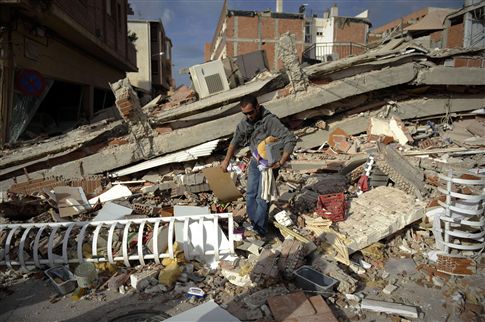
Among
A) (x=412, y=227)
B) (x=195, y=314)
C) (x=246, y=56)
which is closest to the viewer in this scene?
(x=195, y=314)

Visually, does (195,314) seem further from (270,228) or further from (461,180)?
(461,180)

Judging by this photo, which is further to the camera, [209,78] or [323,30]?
[323,30]

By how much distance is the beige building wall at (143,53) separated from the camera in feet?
89.1

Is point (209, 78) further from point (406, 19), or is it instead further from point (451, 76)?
point (406, 19)

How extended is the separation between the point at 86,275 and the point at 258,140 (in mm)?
2542

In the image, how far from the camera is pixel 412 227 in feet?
14.2

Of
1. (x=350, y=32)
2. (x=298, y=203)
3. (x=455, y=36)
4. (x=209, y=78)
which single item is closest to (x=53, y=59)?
(x=209, y=78)

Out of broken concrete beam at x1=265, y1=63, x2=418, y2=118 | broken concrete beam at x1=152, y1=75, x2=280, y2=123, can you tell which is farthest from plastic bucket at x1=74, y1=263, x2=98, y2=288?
broken concrete beam at x1=265, y1=63, x2=418, y2=118

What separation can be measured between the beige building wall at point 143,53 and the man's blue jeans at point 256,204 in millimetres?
25148

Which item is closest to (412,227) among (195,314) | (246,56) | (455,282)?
(455,282)

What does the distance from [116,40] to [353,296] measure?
15650mm

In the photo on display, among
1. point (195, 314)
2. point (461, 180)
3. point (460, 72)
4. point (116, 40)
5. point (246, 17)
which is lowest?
point (195, 314)

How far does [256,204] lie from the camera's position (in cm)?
420

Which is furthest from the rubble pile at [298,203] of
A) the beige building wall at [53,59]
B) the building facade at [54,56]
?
the beige building wall at [53,59]
